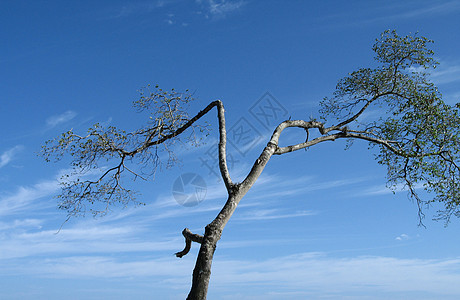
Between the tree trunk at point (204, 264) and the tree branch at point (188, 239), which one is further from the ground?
the tree branch at point (188, 239)

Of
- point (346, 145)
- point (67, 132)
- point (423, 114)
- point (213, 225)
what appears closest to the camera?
point (213, 225)

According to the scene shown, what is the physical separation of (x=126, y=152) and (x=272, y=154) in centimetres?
405

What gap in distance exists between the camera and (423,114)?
39.1 ft

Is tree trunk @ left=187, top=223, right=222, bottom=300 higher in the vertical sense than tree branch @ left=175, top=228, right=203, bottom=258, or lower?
lower

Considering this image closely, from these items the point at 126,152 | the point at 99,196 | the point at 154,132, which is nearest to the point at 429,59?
the point at 154,132

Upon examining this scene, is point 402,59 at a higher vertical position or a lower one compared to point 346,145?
higher

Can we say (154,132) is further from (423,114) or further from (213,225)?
(423,114)

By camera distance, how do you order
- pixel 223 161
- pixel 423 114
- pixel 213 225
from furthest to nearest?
pixel 423 114 < pixel 223 161 < pixel 213 225

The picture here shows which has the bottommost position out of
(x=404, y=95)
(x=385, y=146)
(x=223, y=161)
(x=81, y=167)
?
(x=223, y=161)

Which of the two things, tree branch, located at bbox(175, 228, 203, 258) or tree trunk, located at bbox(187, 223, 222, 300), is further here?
tree branch, located at bbox(175, 228, 203, 258)

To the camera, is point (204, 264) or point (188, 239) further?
point (188, 239)

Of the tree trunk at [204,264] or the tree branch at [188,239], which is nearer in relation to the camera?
the tree trunk at [204,264]

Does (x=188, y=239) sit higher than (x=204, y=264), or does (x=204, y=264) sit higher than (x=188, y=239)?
(x=188, y=239)

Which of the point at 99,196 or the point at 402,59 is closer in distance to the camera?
the point at 99,196
